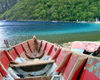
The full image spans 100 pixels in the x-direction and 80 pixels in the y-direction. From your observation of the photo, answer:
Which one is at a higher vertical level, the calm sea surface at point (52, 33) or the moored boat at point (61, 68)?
the moored boat at point (61, 68)

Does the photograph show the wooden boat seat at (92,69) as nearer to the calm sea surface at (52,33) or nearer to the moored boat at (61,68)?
the moored boat at (61,68)

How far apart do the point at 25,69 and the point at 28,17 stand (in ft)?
553

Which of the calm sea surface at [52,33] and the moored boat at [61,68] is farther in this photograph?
the calm sea surface at [52,33]

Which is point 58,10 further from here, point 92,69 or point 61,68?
point 92,69

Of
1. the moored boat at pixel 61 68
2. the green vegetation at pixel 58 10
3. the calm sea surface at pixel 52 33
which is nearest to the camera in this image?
the moored boat at pixel 61 68

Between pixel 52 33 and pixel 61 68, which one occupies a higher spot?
pixel 61 68

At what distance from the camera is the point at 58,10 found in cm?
15138

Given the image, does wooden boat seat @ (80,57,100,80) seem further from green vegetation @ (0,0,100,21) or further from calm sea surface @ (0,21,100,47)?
green vegetation @ (0,0,100,21)

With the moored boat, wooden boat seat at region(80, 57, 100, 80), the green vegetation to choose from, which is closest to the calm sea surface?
the moored boat

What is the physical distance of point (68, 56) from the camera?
719 centimetres

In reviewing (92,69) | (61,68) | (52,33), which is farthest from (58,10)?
(92,69)

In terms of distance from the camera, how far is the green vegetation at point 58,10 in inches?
5433

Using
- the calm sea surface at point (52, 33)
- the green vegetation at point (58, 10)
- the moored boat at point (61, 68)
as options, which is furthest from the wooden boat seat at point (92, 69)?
the green vegetation at point (58, 10)

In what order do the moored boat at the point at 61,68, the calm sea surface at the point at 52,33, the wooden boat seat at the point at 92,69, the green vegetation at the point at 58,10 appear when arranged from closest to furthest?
the wooden boat seat at the point at 92,69 → the moored boat at the point at 61,68 → the calm sea surface at the point at 52,33 → the green vegetation at the point at 58,10
